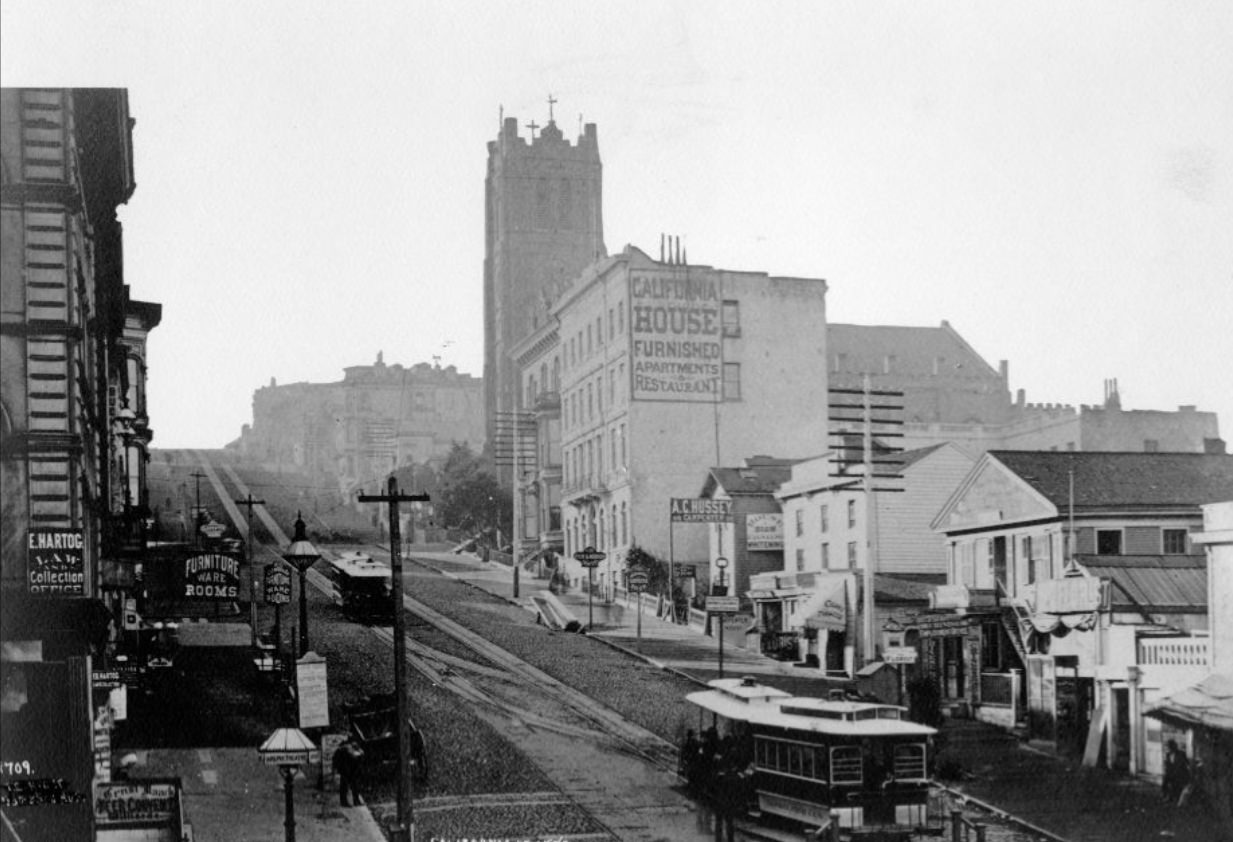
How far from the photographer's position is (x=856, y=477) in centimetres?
2609

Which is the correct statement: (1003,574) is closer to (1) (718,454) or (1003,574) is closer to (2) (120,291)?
(1) (718,454)

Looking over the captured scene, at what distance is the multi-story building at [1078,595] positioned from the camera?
20.0 meters

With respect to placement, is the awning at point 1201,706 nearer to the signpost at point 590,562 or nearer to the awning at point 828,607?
the awning at point 828,607

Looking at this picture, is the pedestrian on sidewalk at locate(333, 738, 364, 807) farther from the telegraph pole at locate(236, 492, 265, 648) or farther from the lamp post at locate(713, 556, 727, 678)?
the lamp post at locate(713, 556, 727, 678)

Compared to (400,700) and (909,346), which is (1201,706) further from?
(909,346)

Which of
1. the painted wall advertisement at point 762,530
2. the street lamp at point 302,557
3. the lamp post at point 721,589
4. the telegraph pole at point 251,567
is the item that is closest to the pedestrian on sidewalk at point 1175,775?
the lamp post at point 721,589

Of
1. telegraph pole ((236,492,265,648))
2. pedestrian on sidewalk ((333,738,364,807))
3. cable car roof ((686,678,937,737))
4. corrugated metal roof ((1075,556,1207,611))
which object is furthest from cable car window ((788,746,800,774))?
telegraph pole ((236,492,265,648))

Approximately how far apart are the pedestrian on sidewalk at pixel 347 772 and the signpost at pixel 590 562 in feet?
17.6

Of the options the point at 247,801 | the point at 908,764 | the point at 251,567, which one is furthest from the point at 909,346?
the point at 247,801

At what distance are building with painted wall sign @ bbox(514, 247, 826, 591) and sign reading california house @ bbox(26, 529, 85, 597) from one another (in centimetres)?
764

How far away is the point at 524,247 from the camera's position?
261ft

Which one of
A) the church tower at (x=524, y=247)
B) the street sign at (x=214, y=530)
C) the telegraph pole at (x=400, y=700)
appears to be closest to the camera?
the telegraph pole at (x=400, y=700)

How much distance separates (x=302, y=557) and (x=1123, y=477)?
1096 centimetres

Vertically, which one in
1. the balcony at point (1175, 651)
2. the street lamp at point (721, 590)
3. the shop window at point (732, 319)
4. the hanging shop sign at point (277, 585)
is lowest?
the balcony at point (1175, 651)
